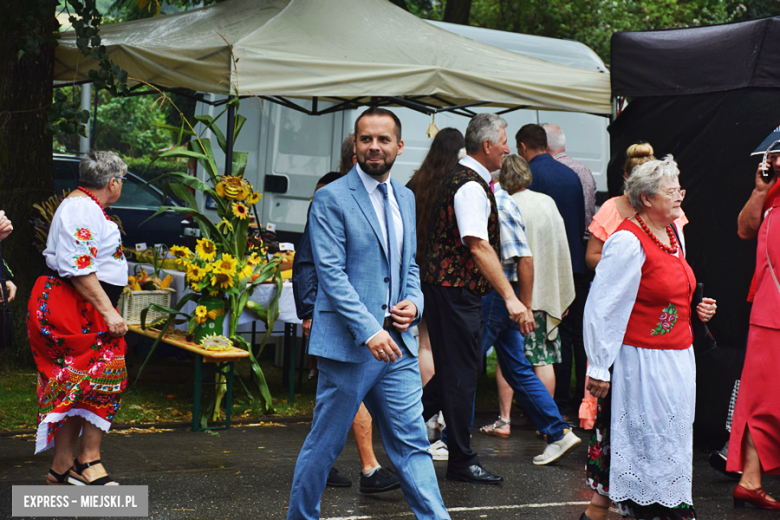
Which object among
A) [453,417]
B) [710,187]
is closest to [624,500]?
[453,417]

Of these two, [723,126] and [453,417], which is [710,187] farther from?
[453,417]

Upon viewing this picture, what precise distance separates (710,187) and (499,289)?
2172 mm

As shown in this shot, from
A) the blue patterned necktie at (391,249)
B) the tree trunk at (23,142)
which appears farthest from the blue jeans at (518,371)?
the tree trunk at (23,142)

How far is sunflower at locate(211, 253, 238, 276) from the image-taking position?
6.19 meters

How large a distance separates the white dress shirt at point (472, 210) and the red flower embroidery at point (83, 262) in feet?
6.33

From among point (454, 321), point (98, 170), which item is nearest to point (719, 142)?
point (454, 321)

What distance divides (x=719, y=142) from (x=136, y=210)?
8056 millimetres

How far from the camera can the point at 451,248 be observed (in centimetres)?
501

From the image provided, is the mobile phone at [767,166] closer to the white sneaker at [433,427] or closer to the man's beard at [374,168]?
the man's beard at [374,168]

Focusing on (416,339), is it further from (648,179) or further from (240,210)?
(240,210)

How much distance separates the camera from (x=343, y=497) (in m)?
4.76

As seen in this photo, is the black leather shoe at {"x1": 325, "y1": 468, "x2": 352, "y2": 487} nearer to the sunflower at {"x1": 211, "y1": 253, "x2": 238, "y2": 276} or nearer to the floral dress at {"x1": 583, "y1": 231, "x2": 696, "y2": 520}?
the floral dress at {"x1": 583, "y1": 231, "x2": 696, "y2": 520}

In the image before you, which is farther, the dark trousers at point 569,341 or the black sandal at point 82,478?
the dark trousers at point 569,341

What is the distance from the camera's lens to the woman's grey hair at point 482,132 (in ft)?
16.7
